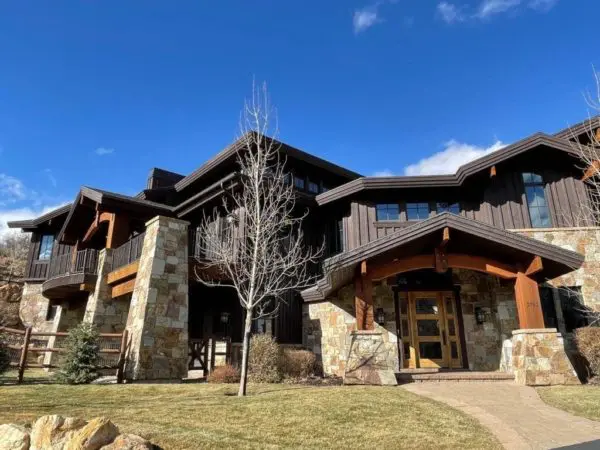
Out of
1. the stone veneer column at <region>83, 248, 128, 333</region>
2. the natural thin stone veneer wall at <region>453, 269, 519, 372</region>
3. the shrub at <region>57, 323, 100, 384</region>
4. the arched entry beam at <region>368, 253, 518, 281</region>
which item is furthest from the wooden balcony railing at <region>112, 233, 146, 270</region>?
the natural thin stone veneer wall at <region>453, 269, 519, 372</region>

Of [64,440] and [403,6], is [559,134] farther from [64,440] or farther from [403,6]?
[64,440]

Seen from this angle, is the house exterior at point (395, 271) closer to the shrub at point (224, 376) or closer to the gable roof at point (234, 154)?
the gable roof at point (234, 154)

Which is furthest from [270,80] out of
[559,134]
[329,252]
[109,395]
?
[559,134]

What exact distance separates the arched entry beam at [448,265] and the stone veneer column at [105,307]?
921 cm

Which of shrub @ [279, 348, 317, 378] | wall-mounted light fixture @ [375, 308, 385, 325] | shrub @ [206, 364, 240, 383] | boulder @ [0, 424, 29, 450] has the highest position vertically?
wall-mounted light fixture @ [375, 308, 385, 325]

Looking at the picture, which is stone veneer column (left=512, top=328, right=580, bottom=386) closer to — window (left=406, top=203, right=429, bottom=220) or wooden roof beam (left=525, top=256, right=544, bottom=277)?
wooden roof beam (left=525, top=256, right=544, bottom=277)

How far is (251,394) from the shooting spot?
845 centimetres

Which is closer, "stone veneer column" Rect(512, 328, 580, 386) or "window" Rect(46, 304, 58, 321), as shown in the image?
"stone veneer column" Rect(512, 328, 580, 386)

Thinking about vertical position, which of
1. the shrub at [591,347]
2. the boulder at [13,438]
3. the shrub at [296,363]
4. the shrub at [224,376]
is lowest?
the boulder at [13,438]

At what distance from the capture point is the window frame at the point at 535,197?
579 inches

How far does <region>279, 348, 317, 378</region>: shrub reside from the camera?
11.4 m

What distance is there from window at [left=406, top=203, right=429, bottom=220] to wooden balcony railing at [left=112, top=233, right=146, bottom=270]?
9.06 metres

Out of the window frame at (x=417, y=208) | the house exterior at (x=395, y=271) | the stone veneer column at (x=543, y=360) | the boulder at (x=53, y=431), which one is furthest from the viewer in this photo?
the window frame at (x=417, y=208)

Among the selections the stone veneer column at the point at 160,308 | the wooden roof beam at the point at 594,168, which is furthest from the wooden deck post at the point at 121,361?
the wooden roof beam at the point at 594,168
